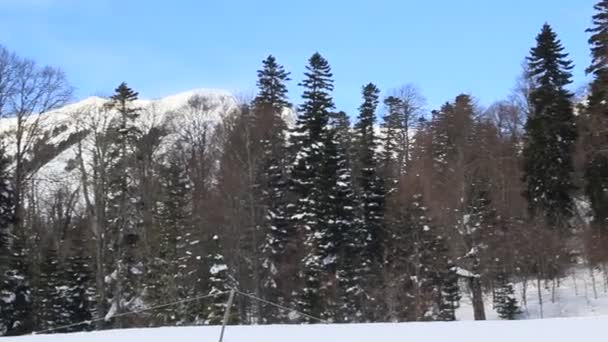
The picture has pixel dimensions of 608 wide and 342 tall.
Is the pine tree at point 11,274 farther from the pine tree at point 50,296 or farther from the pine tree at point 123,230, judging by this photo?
the pine tree at point 123,230

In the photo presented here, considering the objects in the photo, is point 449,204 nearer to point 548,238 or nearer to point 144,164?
point 548,238

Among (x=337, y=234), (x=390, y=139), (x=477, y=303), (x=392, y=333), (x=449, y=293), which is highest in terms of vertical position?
(x=390, y=139)

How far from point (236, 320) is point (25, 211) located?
62.7 ft

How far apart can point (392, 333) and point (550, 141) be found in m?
32.5

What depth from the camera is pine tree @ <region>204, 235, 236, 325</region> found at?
100 feet

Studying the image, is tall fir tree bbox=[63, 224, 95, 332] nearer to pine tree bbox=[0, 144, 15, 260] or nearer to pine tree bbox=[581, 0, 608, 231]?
pine tree bbox=[0, 144, 15, 260]

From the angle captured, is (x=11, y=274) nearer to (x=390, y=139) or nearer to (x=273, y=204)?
(x=273, y=204)

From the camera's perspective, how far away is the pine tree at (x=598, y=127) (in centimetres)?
Result: 2453

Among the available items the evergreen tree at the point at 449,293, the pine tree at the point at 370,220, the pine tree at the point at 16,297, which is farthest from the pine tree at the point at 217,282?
the evergreen tree at the point at 449,293

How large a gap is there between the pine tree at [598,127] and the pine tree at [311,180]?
44.4 feet

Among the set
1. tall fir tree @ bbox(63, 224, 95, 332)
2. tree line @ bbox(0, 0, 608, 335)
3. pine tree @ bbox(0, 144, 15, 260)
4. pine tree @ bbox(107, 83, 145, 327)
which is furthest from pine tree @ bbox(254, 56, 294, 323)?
pine tree @ bbox(0, 144, 15, 260)

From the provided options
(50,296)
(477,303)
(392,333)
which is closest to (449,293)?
(477,303)

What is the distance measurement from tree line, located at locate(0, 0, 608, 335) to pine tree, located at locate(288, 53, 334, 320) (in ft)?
0.32

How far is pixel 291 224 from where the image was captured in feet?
119
